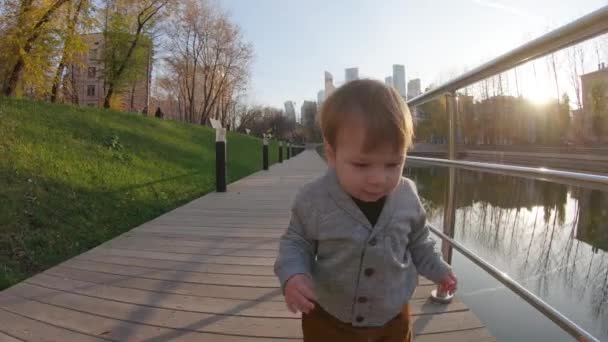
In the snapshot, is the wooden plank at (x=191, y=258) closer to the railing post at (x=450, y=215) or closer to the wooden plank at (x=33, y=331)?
the wooden plank at (x=33, y=331)

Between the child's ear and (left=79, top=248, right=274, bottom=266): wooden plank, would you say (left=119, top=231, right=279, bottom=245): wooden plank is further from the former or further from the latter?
the child's ear

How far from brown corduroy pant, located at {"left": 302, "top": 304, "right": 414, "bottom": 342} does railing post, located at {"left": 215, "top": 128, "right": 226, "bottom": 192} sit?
550 centimetres

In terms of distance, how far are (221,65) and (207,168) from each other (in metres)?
24.8

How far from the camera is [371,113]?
1.02 m

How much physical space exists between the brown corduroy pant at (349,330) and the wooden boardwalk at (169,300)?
0.52m

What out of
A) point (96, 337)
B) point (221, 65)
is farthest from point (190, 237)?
point (221, 65)

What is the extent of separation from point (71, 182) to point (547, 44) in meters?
4.44

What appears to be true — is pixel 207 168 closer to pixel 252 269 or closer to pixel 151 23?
pixel 252 269

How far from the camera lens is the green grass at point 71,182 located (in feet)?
9.46

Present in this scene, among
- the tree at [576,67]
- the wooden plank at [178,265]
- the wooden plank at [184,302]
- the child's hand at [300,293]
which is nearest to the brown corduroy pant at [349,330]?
the child's hand at [300,293]

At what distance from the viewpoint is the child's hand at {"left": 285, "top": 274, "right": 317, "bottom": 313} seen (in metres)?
0.98

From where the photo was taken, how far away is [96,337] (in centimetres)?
167

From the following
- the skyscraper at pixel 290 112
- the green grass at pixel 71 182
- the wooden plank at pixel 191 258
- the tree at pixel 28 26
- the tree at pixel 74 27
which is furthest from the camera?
the skyscraper at pixel 290 112

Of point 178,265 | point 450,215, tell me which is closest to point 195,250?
point 178,265
